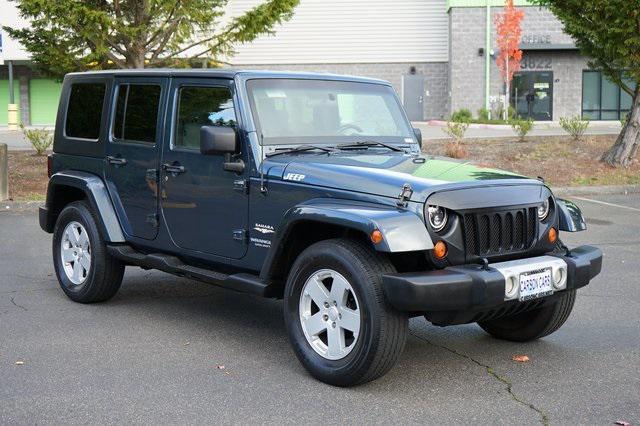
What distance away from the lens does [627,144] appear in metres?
Answer: 17.9

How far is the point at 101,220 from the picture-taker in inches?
267

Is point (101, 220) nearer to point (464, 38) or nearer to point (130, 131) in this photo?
point (130, 131)

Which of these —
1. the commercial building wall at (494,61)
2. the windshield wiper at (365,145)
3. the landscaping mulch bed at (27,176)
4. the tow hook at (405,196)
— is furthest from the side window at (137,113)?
the commercial building wall at (494,61)

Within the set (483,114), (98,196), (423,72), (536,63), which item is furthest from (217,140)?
(423,72)

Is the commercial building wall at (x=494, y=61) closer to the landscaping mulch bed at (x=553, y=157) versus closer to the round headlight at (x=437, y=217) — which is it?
the landscaping mulch bed at (x=553, y=157)

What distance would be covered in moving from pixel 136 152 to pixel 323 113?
1.51 meters

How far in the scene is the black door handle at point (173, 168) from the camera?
6.18 metres

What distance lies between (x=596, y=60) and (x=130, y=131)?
14.3m

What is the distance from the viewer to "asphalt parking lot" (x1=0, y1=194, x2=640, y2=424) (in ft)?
14.9

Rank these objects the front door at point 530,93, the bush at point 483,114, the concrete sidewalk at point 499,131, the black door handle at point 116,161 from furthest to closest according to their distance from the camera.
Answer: the front door at point 530,93 → the bush at point 483,114 → the concrete sidewalk at point 499,131 → the black door handle at point 116,161

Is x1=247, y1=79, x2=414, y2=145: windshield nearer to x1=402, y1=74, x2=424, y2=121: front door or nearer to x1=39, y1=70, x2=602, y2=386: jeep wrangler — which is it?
x1=39, y1=70, x2=602, y2=386: jeep wrangler

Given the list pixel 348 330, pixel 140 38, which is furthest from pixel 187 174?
pixel 140 38

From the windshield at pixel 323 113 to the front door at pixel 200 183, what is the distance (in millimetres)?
233

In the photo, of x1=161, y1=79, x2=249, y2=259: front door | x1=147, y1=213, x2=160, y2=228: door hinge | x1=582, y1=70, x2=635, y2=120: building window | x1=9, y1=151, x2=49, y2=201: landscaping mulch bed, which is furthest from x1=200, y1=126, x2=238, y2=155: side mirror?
x1=582, y1=70, x2=635, y2=120: building window
